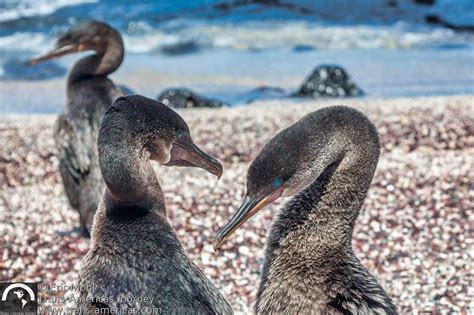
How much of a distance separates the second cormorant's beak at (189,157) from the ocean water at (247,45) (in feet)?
37.0

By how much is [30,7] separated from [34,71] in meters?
8.65

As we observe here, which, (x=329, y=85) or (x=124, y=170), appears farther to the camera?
(x=329, y=85)

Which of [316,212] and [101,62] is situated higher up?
[316,212]

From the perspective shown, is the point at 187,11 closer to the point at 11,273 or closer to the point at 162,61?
the point at 162,61

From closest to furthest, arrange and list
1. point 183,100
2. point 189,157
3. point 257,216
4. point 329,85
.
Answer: point 189,157 < point 257,216 < point 183,100 < point 329,85

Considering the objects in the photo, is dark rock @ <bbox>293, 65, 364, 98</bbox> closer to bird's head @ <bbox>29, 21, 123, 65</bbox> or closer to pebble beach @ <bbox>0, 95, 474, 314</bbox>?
pebble beach @ <bbox>0, 95, 474, 314</bbox>

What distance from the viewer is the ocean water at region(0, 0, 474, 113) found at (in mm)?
17172

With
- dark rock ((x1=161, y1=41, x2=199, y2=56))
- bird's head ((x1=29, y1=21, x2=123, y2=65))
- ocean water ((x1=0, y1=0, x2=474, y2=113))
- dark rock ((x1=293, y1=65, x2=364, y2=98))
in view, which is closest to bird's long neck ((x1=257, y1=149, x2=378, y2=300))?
bird's head ((x1=29, y1=21, x2=123, y2=65))

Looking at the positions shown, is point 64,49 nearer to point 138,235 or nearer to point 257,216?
point 257,216

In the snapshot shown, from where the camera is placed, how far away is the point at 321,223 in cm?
412

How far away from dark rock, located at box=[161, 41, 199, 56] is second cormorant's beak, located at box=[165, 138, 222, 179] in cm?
1770

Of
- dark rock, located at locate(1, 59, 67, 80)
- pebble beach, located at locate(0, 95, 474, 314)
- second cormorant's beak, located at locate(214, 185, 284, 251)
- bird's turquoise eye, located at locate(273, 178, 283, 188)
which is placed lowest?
dark rock, located at locate(1, 59, 67, 80)

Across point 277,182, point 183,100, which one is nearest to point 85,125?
point 277,182
